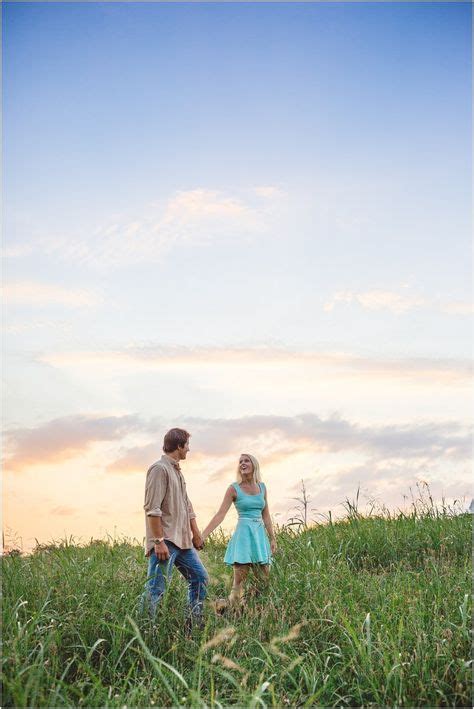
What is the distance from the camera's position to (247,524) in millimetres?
8836

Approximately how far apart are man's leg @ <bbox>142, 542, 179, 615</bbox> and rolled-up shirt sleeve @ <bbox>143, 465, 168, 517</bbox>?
44 cm

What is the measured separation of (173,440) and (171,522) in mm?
913

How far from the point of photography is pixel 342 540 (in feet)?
33.5

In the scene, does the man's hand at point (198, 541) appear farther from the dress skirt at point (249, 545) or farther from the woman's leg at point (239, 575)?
the woman's leg at point (239, 575)

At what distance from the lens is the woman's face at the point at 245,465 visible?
29.8ft

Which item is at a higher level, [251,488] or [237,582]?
[251,488]

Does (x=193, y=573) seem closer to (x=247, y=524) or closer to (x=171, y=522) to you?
(x=171, y=522)

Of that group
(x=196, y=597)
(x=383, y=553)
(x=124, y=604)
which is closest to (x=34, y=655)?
(x=124, y=604)

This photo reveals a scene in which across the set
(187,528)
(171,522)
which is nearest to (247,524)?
(187,528)

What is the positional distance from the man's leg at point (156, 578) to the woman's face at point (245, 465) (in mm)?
1756

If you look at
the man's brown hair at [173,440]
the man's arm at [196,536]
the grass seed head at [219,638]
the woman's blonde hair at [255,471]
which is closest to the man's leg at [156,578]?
the man's arm at [196,536]

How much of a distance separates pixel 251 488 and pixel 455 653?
12.8 feet

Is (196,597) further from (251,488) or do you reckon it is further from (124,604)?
(251,488)

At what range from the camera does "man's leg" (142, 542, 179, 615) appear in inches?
257
